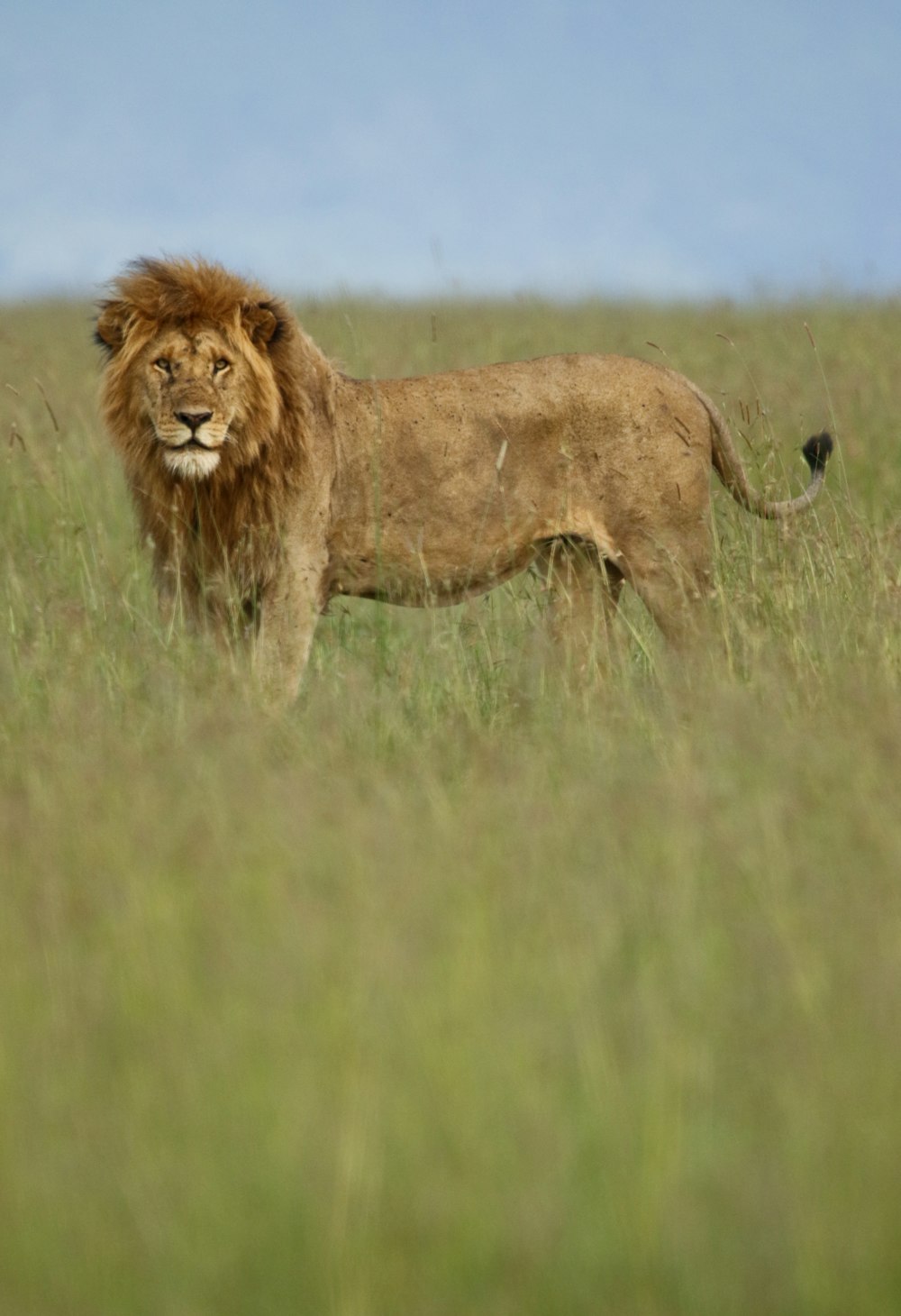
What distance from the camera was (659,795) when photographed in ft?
10.5

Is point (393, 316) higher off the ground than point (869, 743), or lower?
higher

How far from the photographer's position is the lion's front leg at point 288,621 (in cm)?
506

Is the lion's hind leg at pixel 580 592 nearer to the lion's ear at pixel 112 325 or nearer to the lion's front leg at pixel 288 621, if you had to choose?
the lion's front leg at pixel 288 621

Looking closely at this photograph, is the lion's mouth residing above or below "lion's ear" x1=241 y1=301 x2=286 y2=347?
below

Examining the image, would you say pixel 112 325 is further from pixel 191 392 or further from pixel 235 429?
pixel 235 429

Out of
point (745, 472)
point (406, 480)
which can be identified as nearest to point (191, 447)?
point (406, 480)

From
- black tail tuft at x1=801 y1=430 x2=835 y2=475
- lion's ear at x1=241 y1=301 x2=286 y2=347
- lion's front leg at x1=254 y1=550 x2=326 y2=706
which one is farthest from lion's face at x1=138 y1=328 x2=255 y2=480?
black tail tuft at x1=801 y1=430 x2=835 y2=475

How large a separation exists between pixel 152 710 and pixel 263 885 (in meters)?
1.58

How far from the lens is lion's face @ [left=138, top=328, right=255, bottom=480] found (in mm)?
4953

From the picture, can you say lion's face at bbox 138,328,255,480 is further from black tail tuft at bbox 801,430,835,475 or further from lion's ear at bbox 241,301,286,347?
black tail tuft at bbox 801,430,835,475

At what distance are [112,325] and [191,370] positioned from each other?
1.19ft

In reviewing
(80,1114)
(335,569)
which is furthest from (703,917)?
(335,569)

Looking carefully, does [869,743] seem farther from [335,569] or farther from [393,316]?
[393,316]

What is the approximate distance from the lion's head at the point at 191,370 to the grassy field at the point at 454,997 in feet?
2.68
